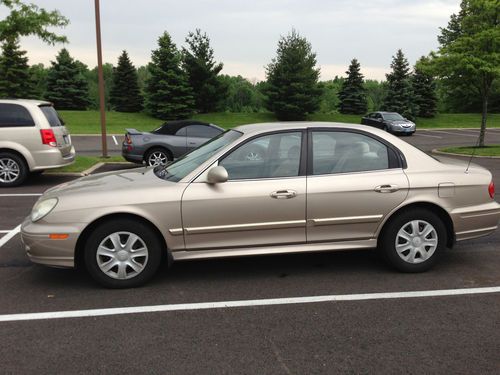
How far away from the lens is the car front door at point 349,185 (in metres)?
4.65

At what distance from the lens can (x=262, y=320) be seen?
12.5ft

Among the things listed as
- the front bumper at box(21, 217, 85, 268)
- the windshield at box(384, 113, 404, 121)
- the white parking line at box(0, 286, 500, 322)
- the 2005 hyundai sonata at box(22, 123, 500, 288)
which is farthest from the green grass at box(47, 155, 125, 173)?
the windshield at box(384, 113, 404, 121)

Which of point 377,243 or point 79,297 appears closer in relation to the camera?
point 79,297

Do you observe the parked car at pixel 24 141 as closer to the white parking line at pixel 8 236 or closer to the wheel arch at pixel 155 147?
the wheel arch at pixel 155 147

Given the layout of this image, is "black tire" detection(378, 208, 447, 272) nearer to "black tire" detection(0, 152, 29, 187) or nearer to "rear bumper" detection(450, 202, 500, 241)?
"rear bumper" detection(450, 202, 500, 241)

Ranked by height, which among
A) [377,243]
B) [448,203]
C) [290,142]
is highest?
[290,142]

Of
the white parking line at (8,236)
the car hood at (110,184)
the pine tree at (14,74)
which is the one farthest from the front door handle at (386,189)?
the pine tree at (14,74)

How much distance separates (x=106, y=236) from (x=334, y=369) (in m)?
2.30

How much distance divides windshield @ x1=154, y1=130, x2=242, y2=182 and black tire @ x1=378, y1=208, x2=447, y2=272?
177 cm

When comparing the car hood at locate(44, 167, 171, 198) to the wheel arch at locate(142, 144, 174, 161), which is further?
the wheel arch at locate(142, 144, 174, 161)

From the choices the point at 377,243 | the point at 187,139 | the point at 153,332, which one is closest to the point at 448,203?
the point at 377,243

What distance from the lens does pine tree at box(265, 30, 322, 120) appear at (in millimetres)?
38619

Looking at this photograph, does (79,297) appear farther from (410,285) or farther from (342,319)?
(410,285)

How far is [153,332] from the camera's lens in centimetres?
362
